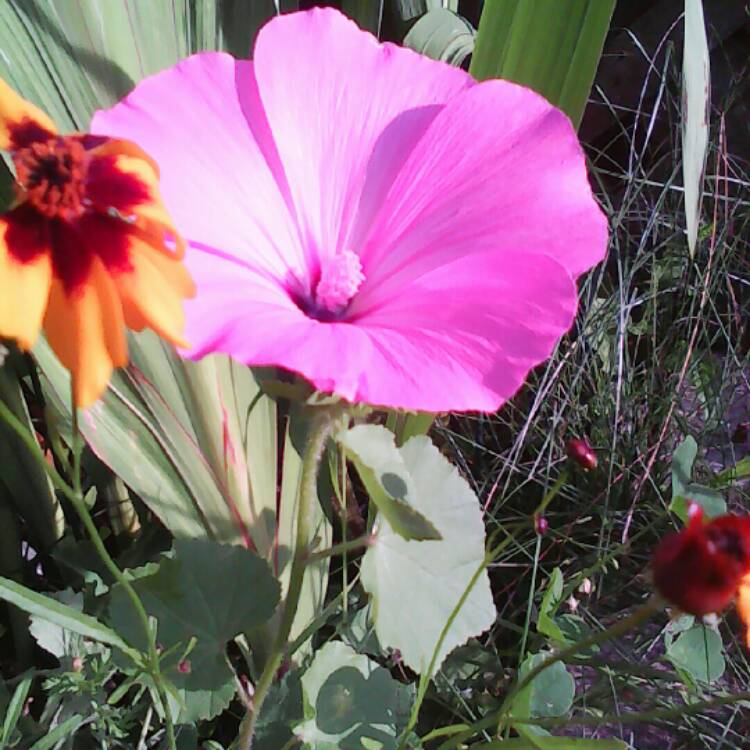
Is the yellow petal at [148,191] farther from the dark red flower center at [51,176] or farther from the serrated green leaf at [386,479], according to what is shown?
the serrated green leaf at [386,479]

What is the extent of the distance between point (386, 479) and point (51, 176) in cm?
20

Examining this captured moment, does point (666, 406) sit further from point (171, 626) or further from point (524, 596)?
point (171, 626)

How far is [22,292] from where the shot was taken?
0.28 meters

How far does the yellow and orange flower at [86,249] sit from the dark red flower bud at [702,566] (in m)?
0.19

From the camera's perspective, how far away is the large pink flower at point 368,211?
372 mm

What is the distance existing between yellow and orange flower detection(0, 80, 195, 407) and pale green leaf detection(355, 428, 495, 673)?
195 mm

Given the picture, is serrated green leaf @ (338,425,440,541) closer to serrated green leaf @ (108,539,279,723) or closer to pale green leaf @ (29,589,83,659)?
serrated green leaf @ (108,539,279,723)

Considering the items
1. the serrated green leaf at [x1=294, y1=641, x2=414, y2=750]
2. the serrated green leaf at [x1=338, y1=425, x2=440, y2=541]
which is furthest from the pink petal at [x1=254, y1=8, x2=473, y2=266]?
the serrated green leaf at [x1=294, y1=641, x2=414, y2=750]

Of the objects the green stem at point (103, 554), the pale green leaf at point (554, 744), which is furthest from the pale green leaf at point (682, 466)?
the green stem at point (103, 554)

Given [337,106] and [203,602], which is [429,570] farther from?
[337,106]

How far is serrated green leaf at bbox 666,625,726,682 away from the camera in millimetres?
591

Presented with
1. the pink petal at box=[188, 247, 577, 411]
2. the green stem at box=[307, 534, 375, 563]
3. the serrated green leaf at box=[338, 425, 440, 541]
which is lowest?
the green stem at box=[307, 534, 375, 563]

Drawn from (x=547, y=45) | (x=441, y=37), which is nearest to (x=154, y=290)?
(x=547, y=45)

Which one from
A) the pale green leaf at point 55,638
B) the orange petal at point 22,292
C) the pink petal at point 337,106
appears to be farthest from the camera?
the pale green leaf at point 55,638
